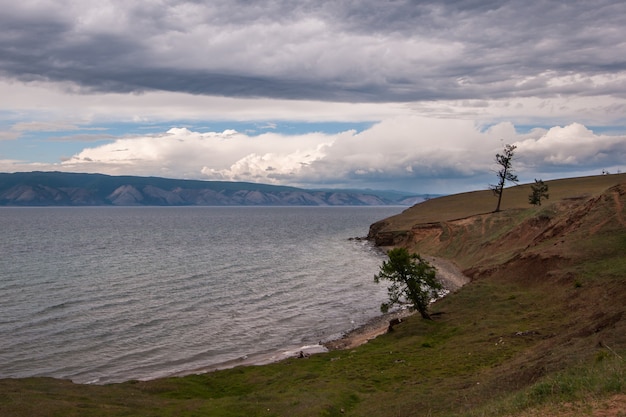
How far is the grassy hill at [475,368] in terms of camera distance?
2072 cm

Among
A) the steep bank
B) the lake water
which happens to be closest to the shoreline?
the lake water

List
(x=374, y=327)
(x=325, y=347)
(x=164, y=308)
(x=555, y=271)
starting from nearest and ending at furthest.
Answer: (x=325, y=347) → (x=555, y=271) → (x=374, y=327) → (x=164, y=308)

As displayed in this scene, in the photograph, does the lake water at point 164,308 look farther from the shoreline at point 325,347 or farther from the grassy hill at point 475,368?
the grassy hill at point 475,368

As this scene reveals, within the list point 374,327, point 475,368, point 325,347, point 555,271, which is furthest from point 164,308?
point 555,271

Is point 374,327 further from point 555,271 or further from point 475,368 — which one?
point 475,368

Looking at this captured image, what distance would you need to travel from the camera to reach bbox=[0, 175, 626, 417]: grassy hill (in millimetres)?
20719

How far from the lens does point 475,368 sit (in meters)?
31.0

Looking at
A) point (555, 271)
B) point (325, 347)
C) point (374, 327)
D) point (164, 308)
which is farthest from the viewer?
point (164, 308)

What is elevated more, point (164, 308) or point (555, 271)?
point (555, 271)

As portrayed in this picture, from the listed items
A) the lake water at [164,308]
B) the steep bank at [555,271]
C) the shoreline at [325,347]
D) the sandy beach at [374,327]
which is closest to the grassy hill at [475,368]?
the steep bank at [555,271]

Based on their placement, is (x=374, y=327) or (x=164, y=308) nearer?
(x=374, y=327)

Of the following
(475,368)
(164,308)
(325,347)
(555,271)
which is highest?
(555,271)

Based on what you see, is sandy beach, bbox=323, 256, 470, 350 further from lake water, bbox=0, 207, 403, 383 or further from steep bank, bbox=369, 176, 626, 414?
steep bank, bbox=369, 176, 626, 414

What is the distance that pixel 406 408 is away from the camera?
2438cm
